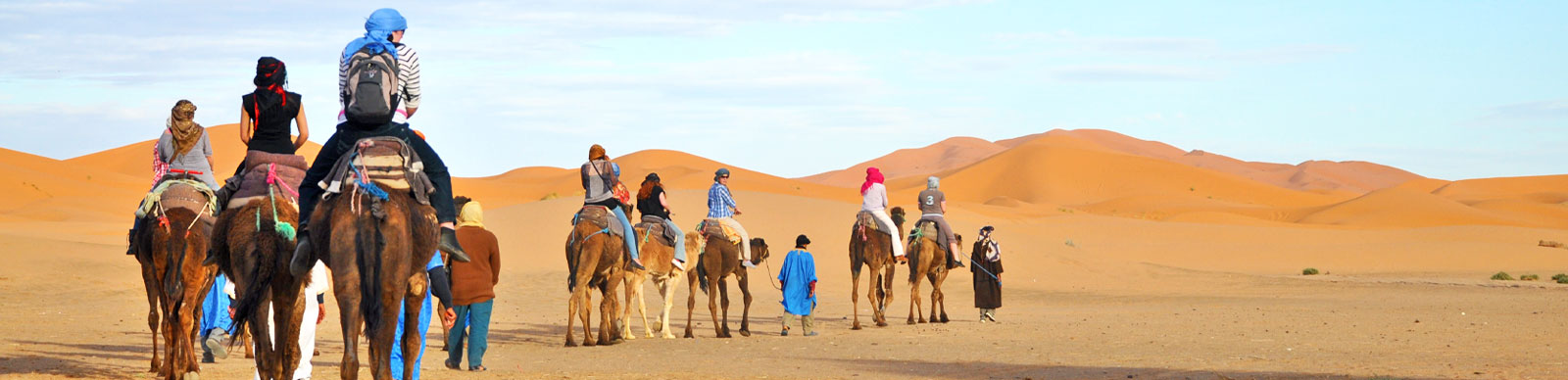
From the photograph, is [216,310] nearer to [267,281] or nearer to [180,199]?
[180,199]

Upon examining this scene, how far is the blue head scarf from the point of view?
315 inches

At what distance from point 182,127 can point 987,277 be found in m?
13.6

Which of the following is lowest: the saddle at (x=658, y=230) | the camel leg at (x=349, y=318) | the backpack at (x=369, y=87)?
the camel leg at (x=349, y=318)

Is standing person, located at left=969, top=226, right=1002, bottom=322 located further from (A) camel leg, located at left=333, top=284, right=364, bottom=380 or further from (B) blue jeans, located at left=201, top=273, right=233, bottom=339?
(A) camel leg, located at left=333, top=284, right=364, bottom=380

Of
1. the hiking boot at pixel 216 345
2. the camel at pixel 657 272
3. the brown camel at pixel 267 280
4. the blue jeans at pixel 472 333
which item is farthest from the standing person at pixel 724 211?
the brown camel at pixel 267 280

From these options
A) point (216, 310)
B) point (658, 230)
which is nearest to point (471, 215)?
point (216, 310)

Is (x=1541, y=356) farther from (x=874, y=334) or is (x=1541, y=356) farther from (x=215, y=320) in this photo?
(x=215, y=320)

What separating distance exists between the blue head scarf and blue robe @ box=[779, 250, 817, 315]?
11.0 metres

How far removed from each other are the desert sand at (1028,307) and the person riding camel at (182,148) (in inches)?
67.9

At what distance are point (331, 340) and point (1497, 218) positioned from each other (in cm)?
8704

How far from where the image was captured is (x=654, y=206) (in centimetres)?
1781

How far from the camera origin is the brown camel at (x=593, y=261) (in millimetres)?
16328

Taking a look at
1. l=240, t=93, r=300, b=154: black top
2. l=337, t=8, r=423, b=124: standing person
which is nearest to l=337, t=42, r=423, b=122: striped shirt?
l=337, t=8, r=423, b=124: standing person

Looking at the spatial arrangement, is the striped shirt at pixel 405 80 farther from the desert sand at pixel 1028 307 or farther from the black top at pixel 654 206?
the black top at pixel 654 206
